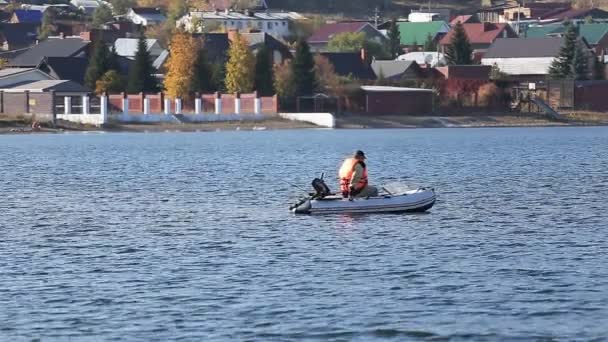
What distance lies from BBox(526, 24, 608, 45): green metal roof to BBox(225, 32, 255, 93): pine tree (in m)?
57.2

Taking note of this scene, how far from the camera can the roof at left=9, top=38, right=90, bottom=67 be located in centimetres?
13688

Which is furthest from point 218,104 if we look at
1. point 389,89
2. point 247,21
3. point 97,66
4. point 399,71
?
point 247,21

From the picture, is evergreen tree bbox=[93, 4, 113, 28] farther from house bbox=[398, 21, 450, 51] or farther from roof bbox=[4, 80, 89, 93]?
roof bbox=[4, 80, 89, 93]

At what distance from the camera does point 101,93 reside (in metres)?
119

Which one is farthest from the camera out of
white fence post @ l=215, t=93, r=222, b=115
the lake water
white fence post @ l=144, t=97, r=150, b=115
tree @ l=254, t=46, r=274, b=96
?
tree @ l=254, t=46, r=274, b=96

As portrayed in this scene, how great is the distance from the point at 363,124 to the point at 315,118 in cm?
416

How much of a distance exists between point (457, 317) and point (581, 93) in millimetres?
107097

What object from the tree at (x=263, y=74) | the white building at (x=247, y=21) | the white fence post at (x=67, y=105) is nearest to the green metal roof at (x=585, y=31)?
the white building at (x=247, y=21)

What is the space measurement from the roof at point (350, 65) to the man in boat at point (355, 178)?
9203 centimetres

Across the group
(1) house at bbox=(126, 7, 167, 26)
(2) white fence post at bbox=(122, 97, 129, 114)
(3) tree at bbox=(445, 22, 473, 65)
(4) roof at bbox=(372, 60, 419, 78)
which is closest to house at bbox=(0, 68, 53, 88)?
(2) white fence post at bbox=(122, 97, 129, 114)

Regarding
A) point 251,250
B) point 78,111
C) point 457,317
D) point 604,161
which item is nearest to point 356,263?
point 251,250

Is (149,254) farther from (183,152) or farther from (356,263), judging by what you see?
(183,152)

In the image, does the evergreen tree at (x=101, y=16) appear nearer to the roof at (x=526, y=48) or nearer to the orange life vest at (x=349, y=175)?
the roof at (x=526, y=48)

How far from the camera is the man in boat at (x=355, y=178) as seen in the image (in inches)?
1753
